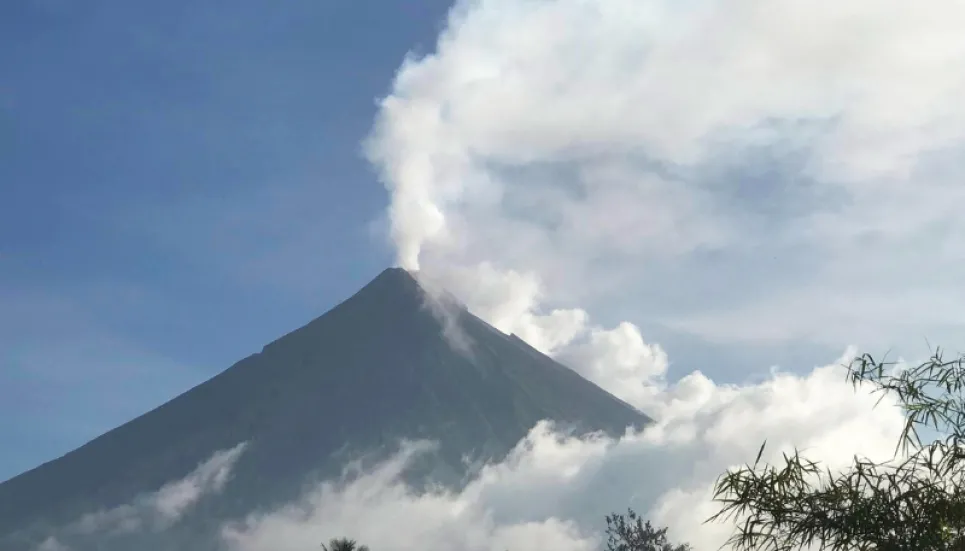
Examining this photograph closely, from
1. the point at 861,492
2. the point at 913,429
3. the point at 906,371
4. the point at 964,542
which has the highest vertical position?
the point at 906,371

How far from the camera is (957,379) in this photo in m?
10.1

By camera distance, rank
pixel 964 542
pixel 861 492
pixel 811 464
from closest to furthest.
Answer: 1. pixel 964 542
2. pixel 861 492
3. pixel 811 464

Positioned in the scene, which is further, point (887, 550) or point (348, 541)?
point (348, 541)

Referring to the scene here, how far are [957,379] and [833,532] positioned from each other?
6.61 feet

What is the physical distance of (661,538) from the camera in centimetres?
3906

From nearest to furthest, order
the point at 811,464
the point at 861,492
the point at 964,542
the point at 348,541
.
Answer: the point at 964,542 < the point at 861,492 < the point at 811,464 < the point at 348,541

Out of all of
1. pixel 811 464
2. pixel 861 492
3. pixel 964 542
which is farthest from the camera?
pixel 811 464

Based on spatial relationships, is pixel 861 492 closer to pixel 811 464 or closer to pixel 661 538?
pixel 811 464

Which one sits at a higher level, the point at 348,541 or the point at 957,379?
the point at 348,541

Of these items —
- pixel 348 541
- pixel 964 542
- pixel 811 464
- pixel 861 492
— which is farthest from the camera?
pixel 348 541

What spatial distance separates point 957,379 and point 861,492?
1638mm

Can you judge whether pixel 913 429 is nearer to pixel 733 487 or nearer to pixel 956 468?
pixel 956 468

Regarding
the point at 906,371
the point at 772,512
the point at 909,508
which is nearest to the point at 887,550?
the point at 909,508

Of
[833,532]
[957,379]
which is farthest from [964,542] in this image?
[957,379]
